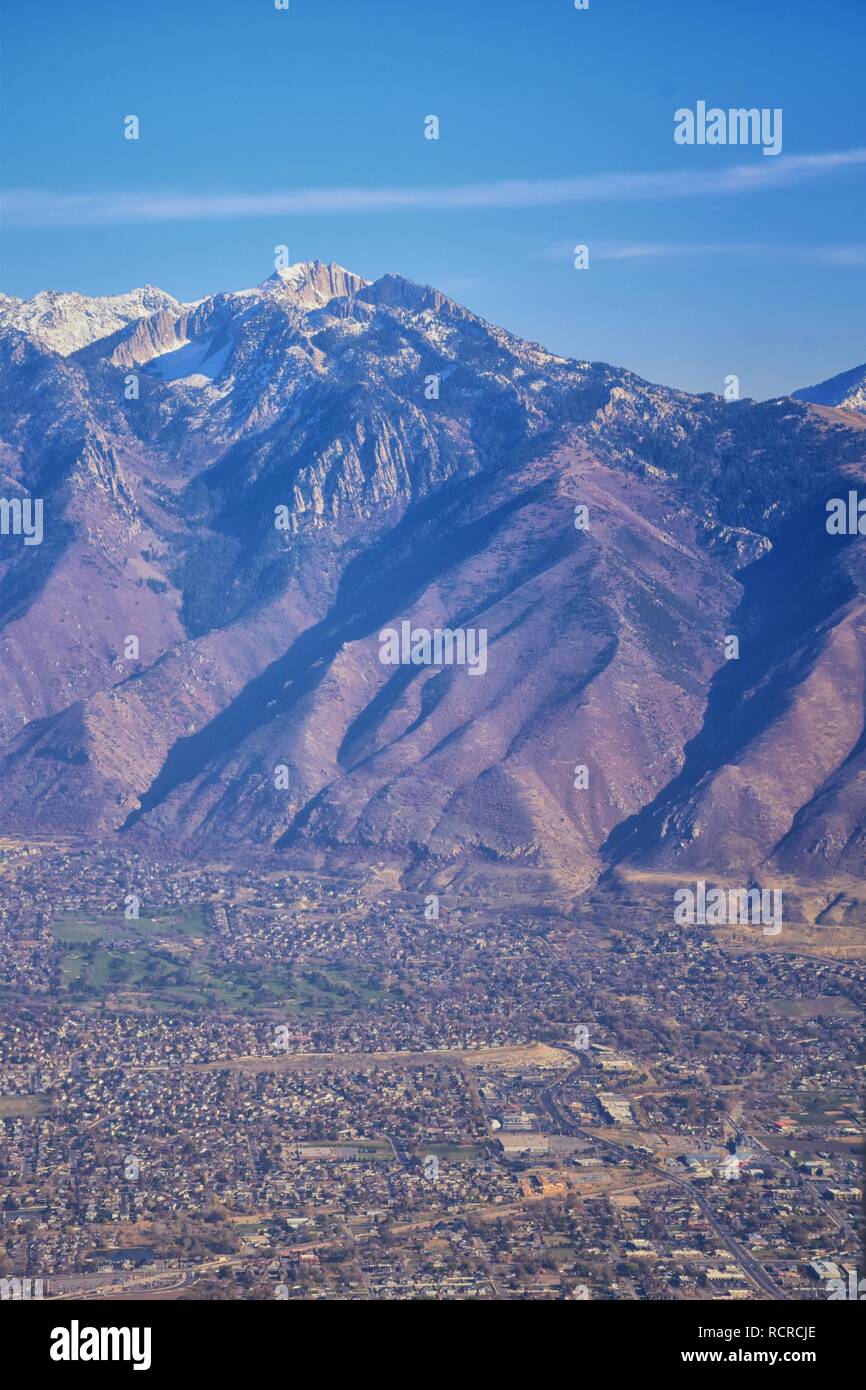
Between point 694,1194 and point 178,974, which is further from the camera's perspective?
point 178,974

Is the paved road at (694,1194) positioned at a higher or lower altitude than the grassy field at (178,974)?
lower

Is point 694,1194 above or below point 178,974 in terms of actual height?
below

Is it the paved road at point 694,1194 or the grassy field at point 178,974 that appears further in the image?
the grassy field at point 178,974

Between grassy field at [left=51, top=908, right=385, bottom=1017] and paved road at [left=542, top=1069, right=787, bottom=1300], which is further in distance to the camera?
grassy field at [left=51, top=908, right=385, bottom=1017]

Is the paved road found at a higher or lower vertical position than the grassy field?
lower

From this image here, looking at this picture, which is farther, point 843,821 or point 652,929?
point 843,821

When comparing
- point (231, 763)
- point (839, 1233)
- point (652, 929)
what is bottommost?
point (839, 1233)
